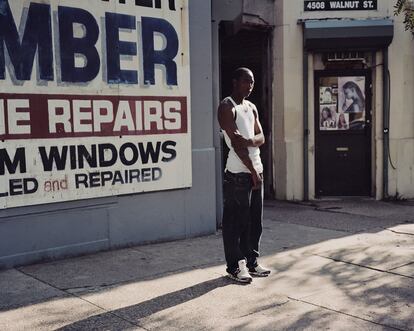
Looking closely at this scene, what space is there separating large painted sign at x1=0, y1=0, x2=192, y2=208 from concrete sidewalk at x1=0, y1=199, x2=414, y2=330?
2.88ft

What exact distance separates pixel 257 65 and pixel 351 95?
1838mm

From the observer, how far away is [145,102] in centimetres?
655

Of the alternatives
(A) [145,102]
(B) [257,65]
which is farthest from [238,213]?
(B) [257,65]

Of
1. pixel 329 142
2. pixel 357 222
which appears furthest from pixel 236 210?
pixel 329 142

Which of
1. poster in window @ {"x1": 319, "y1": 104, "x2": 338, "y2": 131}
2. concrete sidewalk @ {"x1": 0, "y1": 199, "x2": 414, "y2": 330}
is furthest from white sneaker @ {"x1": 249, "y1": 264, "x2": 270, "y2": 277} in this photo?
poster in window @ {"x1": 319, "y1": 104, "x2": 338, "y2": 131}

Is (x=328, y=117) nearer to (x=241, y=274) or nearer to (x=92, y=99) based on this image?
(x=92, y=99)

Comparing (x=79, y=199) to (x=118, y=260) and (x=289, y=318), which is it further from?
(x=289, y=318)

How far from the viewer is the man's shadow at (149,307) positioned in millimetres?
4154

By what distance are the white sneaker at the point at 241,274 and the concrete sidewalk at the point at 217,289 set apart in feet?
0.25

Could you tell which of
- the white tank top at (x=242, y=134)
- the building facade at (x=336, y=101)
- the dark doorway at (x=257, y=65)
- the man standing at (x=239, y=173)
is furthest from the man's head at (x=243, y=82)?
the dark doorway at (x=257, y=65)

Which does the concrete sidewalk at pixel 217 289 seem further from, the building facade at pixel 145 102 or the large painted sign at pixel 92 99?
the large painted sign at pixel 92 99

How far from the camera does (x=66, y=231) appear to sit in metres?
6.02

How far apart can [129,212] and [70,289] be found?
165 cm

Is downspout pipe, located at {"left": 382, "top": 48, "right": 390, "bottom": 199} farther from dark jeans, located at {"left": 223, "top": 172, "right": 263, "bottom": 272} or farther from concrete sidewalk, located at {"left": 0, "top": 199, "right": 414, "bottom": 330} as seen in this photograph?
dark jeans, located at {"left": 223, "top": 172, "right": 263, "bottom": 272}
